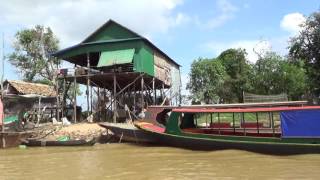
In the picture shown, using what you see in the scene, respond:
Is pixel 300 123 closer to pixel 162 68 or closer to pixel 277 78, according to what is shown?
pixel 162 68

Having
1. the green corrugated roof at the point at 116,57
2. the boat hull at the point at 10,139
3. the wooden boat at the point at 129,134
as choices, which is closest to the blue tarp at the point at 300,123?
the wooden boat at the point at 129,134

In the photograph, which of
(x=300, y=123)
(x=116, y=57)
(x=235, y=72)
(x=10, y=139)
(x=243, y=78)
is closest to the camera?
(x=300, y=123)

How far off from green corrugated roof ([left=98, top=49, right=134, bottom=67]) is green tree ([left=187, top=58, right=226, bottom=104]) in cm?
1401

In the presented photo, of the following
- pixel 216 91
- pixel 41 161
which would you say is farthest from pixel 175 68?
pixel 41 161

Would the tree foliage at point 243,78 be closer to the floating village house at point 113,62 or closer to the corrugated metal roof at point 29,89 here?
the floating village house at point 113,62

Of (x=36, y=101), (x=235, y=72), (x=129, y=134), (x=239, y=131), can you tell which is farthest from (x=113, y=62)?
(x=235, y=72)

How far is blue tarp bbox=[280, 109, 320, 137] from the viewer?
16484 mm

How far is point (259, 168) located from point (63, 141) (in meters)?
10.8

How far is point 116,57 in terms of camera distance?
2892cm

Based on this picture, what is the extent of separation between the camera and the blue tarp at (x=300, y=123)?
54.1ft

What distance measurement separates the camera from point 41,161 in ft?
56.4

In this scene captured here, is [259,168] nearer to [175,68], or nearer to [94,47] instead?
[94,47]

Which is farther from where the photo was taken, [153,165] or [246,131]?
[246,131]

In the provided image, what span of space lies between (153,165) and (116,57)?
14.6 metres
